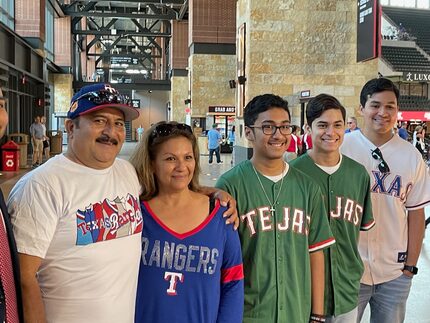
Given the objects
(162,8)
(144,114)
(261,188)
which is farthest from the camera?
(144,114)

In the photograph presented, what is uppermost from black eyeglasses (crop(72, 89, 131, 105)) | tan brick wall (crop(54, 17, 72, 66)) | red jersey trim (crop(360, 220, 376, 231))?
tan brick wall (crop(54, 17, 72, 66))

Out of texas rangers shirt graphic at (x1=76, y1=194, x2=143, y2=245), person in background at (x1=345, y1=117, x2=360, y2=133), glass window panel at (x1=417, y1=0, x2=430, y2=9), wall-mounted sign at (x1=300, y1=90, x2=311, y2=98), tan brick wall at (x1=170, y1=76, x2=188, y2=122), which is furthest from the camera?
glass window panel at (x1=417, y1=0, x2=430, y2=9)

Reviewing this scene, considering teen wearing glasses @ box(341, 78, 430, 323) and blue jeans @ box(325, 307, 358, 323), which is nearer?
blue jeans @ box(325, 307, 358, 323)

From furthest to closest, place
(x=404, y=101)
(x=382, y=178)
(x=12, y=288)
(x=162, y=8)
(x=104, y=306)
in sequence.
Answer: (x=162, y=8), (x=404, y=101), (x=382, y=178), (x=104, y=306), (x=12, y=288)

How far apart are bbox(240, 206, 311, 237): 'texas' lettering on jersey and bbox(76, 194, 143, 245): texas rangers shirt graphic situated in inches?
18.1

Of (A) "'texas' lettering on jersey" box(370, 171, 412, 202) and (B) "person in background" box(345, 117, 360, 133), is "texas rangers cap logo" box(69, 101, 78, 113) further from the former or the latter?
(B) "person in background" box(345, 117, 360, 133)

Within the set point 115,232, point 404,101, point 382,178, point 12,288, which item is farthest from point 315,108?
point 404,101

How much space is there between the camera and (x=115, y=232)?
1585 millimetres

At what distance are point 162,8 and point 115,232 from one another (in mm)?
32476

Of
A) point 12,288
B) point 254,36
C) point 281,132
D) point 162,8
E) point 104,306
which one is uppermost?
point 162,8

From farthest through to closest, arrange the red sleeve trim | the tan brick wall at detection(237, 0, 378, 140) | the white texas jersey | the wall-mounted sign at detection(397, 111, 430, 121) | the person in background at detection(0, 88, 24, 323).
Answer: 1. the wall-mounted sign at detection(397, 111, 430, 121)
2. the tan brick wall at detection(237, 0, 378, 140)
3. the white texas jersey
4. the red sleeve trim
5. the person in background at detection(0, 88, 24, 323)

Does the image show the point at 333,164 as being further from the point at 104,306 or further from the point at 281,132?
the point at 104,306

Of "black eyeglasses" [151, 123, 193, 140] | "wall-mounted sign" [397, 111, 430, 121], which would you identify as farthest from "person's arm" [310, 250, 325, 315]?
"wall-mounted sign" [397, 111, 430, 121]

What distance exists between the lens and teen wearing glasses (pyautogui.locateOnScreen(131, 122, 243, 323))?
1.66 metres
